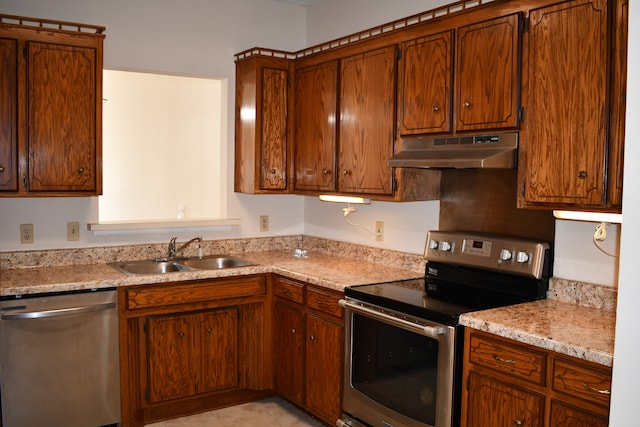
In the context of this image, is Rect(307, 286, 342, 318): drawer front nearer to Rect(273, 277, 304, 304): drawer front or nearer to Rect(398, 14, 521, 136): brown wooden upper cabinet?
Rect(273, 277, 304, 304): drawer front

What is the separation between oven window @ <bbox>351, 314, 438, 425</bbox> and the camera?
2.49m

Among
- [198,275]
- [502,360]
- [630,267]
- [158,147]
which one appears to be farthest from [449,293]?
[158,147]

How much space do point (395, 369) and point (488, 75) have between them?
4.64 feet

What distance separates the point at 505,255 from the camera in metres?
2.74

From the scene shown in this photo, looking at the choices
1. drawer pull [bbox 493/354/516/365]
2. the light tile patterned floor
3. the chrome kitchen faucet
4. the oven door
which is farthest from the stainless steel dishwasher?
drawer pull [bbox 493/354/516/365]

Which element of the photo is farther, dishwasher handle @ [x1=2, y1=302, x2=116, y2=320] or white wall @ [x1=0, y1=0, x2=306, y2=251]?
white wall @ [x1=0, y1=0, x2=306, y2=251]

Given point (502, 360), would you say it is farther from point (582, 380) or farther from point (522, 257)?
point (522, 257)

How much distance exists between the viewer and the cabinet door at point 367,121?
3137 millimetres

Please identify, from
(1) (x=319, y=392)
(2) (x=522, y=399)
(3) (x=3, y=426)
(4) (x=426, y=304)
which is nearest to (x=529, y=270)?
(4) (x=426, y=304)

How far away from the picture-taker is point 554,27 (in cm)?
231

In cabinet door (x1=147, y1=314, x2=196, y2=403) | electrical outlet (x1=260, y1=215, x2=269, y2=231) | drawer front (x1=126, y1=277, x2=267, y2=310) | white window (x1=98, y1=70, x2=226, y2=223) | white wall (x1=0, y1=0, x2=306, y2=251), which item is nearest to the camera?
drawer front (x1=126, y1=277, x2=267, y2=310)

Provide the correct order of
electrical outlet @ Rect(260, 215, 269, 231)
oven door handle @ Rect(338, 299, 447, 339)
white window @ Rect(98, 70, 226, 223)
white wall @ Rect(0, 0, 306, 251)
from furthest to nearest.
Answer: white window @ Rect(98, 70, 226, 223) → electrical outlet @ Rect(260, 215, 269, 231) → white wall @ Rect(0, 0, 306, 251) → oven door handle @ Rect(338, 299, 447, 339)

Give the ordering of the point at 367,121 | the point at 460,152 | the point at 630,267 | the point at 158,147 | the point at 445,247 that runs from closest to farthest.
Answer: the point at 630,267 → the point at 460,152 → the point at 445,247 → the point at 367,121 → the point at 158,147

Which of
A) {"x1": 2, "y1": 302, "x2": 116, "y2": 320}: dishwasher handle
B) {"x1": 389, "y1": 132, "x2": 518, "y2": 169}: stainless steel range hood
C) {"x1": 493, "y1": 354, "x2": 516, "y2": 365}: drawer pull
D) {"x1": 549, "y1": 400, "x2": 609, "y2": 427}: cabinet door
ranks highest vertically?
{"x1": 389, "y1": 132, "x2": 518, "y2": 169}: stainless steel range hood
